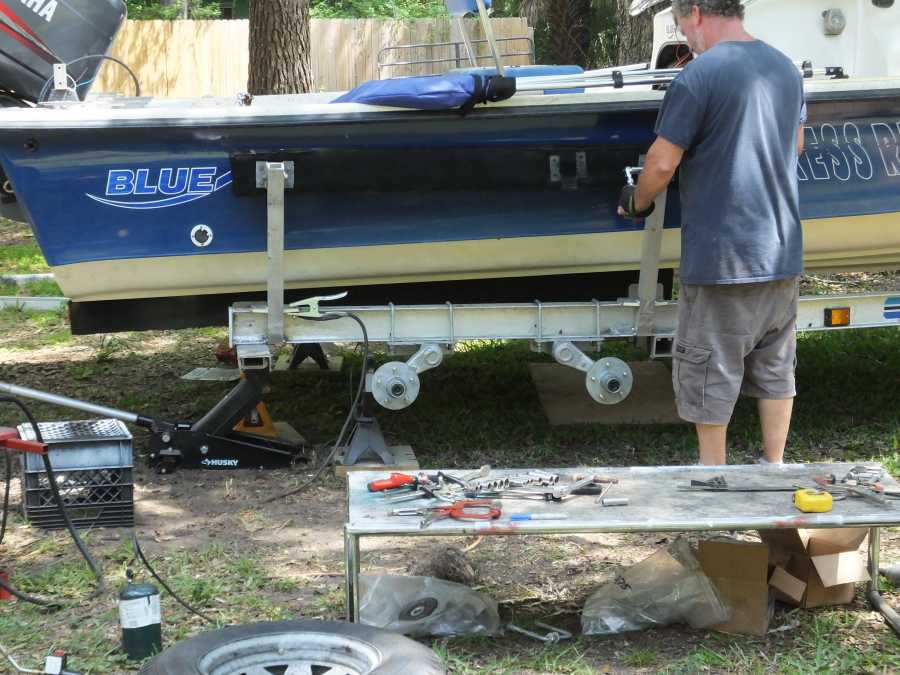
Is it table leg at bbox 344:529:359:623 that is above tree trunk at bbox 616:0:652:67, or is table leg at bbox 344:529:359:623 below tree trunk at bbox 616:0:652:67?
below

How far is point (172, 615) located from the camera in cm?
352

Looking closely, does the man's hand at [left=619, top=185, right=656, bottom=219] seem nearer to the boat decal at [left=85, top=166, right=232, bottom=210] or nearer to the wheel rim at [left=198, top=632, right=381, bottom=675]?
the boat decal at [left=85, top=166, right=232, bottom=210]

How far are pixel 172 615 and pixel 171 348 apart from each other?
3.93 meters

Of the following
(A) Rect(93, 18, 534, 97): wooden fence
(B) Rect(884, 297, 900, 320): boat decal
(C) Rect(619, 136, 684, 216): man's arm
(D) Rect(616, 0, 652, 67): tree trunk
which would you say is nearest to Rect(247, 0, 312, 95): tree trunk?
(D) Rect(616, 0, 652, 67): tree trunk

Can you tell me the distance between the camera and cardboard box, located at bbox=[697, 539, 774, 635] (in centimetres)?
337

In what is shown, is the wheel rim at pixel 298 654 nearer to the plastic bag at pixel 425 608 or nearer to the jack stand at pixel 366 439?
→ the plastic bag at pixel 425 608

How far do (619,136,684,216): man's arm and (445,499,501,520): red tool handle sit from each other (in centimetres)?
127

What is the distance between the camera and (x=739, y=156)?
373cm

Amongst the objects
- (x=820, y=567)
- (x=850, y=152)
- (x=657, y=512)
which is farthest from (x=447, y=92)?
(x=820, y=567)

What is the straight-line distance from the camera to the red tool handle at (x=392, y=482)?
3.40 meters

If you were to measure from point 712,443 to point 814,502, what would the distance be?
828 millimetres

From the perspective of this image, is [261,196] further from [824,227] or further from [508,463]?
[824,227]

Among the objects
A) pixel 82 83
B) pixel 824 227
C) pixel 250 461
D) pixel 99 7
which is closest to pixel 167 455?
pixel 250 461

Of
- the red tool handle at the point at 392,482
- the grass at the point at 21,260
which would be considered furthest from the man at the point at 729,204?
the grass at the point at 21,260
